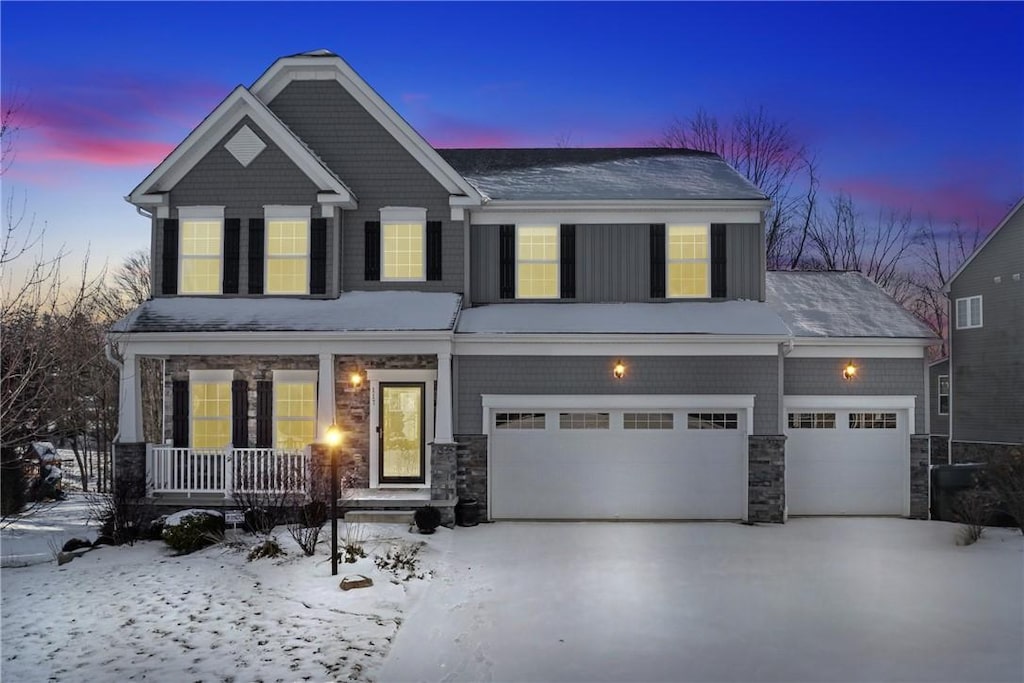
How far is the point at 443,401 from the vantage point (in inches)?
516

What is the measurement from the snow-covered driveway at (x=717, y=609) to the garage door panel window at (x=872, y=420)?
266cm

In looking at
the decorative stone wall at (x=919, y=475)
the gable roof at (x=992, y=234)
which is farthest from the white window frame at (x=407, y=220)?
the gable roof at (x=992, y=234)

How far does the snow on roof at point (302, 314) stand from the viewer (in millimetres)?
13047

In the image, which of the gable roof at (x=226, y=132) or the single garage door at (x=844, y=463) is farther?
the single garage door at (x=844, y=463)

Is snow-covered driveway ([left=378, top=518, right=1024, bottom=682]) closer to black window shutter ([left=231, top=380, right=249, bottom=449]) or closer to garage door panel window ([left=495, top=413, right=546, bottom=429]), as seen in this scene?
garage door panel window ([left=495, top=413, right=546, bottom=429])

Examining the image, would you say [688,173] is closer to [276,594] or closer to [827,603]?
[827,603]

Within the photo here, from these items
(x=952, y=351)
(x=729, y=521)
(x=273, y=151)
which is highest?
(x=273, y=151)

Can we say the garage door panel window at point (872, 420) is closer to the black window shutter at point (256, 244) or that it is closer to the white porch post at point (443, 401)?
the white porch post at point (443, 401)

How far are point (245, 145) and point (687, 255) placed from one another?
31.5 feet

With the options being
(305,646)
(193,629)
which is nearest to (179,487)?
(193,629)

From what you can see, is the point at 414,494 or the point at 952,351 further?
the point at 952,351

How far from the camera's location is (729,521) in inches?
527

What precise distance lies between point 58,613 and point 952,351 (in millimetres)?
23629

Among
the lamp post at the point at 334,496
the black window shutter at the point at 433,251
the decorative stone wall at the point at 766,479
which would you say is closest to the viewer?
the lamp post at the point at 334,496
